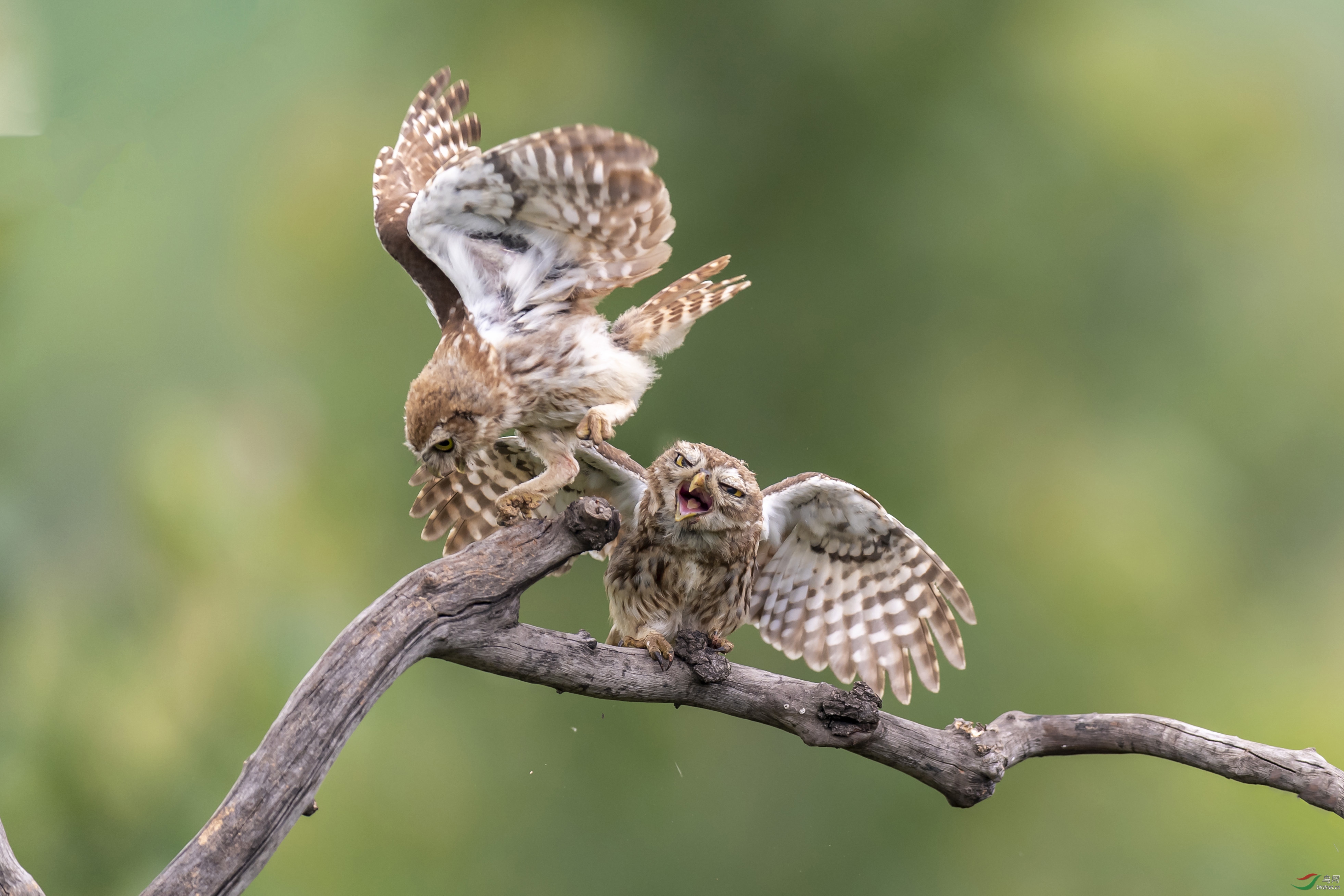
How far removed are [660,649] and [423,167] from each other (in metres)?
1.78

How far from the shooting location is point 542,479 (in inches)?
110

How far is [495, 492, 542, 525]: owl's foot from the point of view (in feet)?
8.87

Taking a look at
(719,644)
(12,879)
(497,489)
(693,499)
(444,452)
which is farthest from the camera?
(497,489)

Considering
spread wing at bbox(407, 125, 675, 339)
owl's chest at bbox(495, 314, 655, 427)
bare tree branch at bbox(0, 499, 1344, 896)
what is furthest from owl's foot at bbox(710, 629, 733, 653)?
spread wing at bbox(407, 125, 675, 339)

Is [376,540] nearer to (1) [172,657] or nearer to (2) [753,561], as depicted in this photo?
(1) [172,657]

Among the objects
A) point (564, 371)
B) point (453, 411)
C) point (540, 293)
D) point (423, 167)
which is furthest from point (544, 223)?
point (423, 167)

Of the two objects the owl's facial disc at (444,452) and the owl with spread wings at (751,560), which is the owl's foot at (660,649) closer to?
the owl with spread wings at (751,560)

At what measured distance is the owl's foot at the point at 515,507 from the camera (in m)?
2.70

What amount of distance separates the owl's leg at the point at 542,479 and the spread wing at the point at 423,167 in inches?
17.9

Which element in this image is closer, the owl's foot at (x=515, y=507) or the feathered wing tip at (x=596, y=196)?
the feathered wing tip at (x=596, y=196)

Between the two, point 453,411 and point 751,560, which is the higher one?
point 453,411

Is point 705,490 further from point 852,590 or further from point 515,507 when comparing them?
point 852,590

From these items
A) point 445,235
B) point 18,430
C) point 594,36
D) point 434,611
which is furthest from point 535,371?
point 18,430

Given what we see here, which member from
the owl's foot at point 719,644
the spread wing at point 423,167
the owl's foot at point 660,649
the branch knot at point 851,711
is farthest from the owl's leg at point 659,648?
the spread wing at point 423,167
